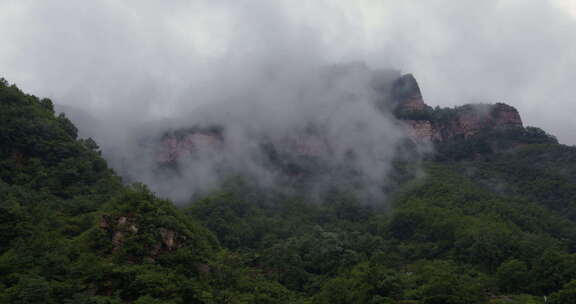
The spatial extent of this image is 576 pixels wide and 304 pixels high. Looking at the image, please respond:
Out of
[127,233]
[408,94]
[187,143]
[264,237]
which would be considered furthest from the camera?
[408,94]

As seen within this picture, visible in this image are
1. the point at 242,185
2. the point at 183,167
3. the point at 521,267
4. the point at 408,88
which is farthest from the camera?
the point at 408,88

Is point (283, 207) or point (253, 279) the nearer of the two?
point (253, 279)

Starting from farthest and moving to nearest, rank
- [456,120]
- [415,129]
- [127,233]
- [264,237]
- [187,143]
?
[456,120]
[415,129]
[187,143]
[264,237]
[127,233]

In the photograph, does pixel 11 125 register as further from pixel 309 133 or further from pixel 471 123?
pixel 471 123

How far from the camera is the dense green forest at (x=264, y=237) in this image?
32.8m

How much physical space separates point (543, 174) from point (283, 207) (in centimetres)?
3811

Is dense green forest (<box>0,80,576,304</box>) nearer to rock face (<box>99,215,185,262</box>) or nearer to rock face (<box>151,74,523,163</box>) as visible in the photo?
rock face (<box>99,215,185,262</box>)

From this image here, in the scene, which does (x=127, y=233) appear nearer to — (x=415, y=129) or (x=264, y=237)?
(x=264, y=237)

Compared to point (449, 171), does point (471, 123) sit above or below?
above

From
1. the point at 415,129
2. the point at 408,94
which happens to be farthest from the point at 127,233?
the point at 408,94

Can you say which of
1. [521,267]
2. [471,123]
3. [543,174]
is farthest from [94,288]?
[471,123]

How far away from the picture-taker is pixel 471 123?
99375mm

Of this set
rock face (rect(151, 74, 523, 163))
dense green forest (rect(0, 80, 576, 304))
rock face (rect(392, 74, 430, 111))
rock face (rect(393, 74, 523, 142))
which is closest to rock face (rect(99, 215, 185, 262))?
dense green forest (rect(0, 80, 576, 304))

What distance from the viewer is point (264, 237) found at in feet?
199
